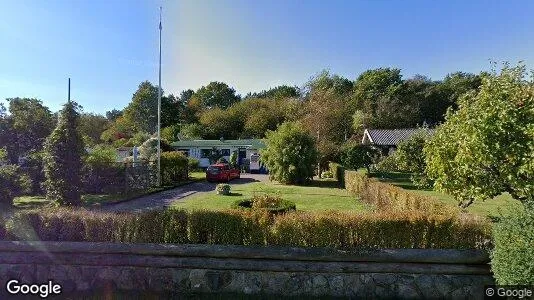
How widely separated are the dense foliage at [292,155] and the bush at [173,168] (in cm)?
696

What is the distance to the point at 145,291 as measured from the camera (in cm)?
575

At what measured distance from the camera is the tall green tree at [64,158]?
552 inches

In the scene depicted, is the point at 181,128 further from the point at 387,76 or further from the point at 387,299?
the point at 387,299

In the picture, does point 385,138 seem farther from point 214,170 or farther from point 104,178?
point 104,178

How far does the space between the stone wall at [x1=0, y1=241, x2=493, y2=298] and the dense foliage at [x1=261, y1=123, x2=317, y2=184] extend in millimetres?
20103

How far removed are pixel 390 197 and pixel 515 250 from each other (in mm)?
8574

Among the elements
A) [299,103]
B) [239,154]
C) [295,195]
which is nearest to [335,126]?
[299,103]

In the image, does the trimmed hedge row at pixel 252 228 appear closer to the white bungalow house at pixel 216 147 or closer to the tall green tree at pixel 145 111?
the white bungalow house at pixel 216 147

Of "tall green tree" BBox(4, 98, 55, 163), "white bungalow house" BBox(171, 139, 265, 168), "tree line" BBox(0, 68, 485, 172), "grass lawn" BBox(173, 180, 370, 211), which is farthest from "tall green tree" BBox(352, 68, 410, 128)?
"tall green tree" BBox(4, 98, 55, 163)

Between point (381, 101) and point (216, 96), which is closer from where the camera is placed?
point (381, 101)

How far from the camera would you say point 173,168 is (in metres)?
26.1

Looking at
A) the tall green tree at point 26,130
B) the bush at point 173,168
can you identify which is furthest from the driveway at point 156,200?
the tall green tree at point 26,130

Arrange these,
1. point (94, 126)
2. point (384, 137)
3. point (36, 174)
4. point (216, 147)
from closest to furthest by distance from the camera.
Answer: point (36, 174) < point (216, 147) < point (384, 137) < point (94, 126)

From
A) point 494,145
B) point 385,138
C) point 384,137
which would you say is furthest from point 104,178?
point 384,137
